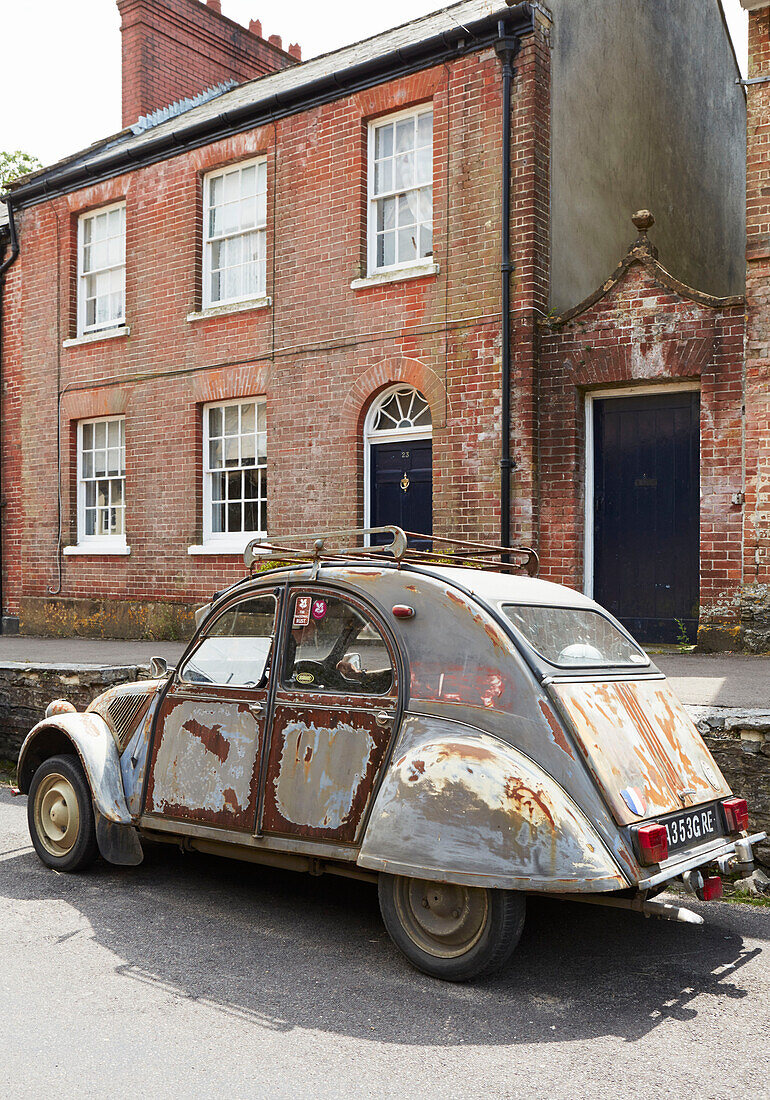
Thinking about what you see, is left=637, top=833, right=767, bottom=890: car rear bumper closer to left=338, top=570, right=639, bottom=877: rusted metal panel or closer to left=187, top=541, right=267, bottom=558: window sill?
left=338, top=570, right=639, bottom=877: rusted metal panel

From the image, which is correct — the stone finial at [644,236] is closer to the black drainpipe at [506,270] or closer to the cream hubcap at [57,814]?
the black drainpipe at [506,270]

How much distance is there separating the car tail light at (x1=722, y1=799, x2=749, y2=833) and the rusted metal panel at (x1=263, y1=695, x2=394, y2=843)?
5.12 ft

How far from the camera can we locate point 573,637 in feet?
15.4

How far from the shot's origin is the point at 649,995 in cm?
391

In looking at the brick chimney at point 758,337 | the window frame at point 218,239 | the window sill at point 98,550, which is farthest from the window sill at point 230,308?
the brick chimney at point 758,337

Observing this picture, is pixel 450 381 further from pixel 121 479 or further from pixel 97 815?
pixel 97 815

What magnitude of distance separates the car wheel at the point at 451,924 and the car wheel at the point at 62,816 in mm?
2012

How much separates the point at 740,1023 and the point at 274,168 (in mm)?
12151

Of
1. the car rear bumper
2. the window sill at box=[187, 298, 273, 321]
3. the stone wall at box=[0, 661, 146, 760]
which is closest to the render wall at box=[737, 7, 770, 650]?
the car rear bumper

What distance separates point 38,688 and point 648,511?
6381mm

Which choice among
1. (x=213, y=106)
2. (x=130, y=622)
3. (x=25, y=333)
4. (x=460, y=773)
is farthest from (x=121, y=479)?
(x=460, y=773)

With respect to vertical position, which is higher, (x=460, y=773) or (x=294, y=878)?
(x=460, y=773)

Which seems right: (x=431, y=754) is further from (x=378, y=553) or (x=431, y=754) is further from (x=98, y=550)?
(x=98, y=550)

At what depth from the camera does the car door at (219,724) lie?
4812 millimetres
